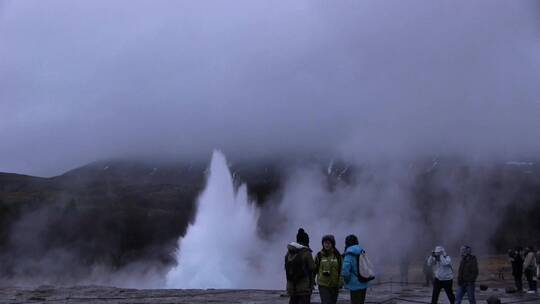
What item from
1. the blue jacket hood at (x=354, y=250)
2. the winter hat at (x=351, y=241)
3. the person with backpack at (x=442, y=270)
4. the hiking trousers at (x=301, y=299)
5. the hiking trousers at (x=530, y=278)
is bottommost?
the hiking trousers at (x=530, y=278)

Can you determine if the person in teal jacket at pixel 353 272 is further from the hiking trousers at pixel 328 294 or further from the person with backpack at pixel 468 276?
the person with backpack at pixel 468 276

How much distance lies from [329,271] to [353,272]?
0.36 metres

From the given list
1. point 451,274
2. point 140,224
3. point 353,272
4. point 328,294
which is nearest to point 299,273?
point 328,294

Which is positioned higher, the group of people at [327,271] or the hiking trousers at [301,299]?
the group of people at [327,271]

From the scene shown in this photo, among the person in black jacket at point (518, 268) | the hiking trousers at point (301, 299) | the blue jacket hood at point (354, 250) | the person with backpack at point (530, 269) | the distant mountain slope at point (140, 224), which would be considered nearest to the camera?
the blue jacket hood at point (354, 250)

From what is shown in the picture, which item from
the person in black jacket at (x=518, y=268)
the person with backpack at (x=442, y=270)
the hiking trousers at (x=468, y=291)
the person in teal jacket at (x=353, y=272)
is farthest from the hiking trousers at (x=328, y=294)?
the person in black jacket at (x=518, y=268)

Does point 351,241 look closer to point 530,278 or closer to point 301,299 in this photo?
point 301,299

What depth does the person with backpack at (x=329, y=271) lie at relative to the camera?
9195mm

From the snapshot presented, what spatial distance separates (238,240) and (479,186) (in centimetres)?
4962

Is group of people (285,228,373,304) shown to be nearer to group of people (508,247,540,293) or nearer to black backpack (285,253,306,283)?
black backpack (285,253,306,283)

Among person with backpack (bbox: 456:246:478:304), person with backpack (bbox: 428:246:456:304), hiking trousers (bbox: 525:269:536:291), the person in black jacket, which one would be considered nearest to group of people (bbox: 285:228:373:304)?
person with backpack (bbox: 428:246:456:304)

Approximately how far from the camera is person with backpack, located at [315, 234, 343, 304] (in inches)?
362

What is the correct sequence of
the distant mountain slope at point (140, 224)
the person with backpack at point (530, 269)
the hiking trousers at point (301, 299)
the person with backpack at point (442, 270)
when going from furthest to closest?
the distant mountain slope at point (140, 224) → the person with backpack at point (530, 269) → the person with backpack at point (442, 270) → the hiking trousers at point (301, 299)

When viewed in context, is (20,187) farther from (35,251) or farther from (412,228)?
(412,228)
